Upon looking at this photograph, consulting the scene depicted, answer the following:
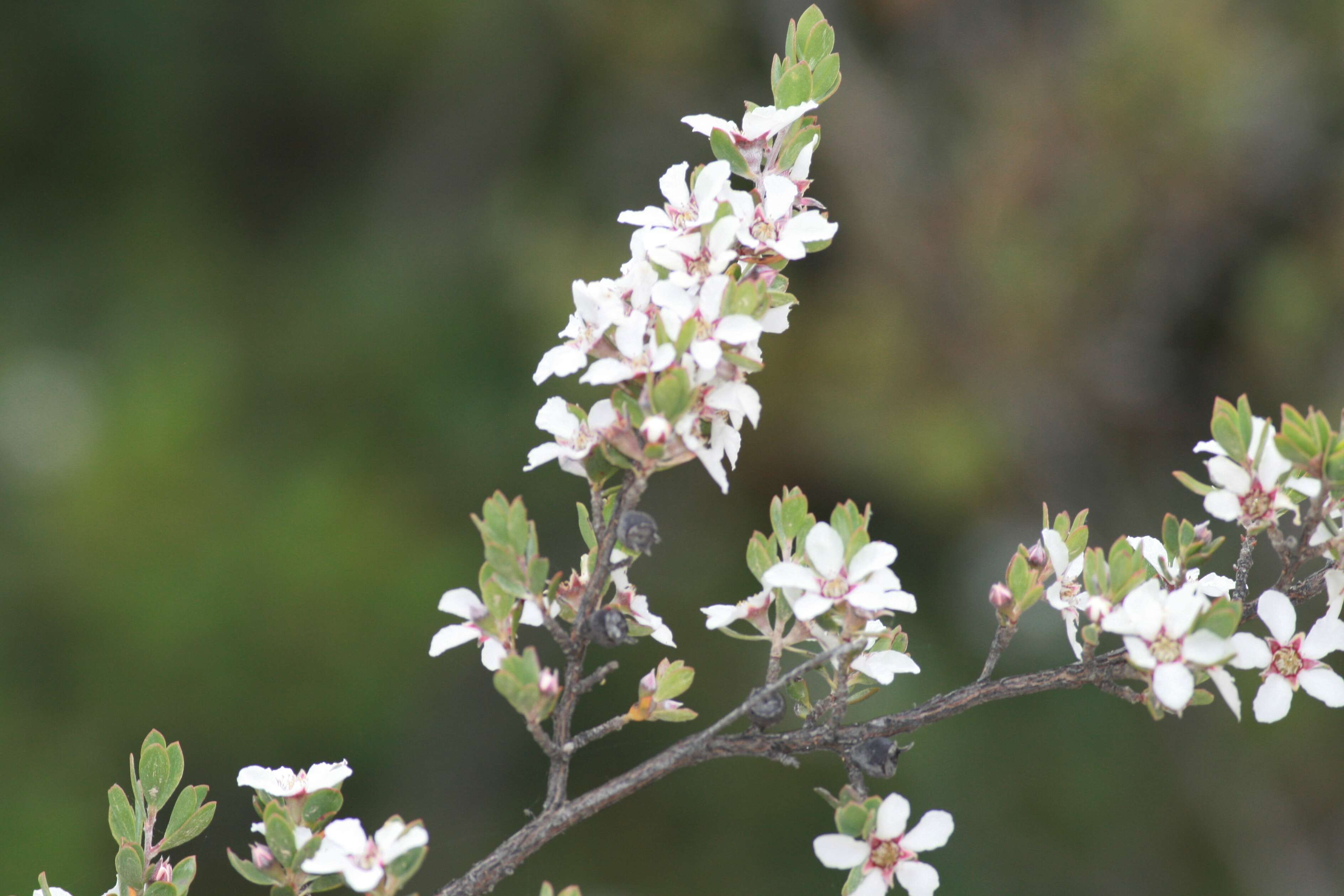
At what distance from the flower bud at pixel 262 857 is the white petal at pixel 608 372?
1.23 ft

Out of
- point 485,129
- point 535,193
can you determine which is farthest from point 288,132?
point 535,193

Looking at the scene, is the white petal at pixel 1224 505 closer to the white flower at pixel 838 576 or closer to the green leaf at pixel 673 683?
the white flower at pixel 838 576

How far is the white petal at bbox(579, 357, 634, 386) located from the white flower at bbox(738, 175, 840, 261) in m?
0.12

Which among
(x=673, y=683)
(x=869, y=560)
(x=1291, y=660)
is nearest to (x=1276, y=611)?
(x=1291, y=660)

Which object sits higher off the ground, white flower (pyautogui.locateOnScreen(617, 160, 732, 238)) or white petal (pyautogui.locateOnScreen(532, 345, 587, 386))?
white flower (pyautogui.locateOnScreen(617, 160, 732, 238))

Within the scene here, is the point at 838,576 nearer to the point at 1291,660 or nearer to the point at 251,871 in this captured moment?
the point at 1291,660

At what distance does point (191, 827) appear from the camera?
0.78 m

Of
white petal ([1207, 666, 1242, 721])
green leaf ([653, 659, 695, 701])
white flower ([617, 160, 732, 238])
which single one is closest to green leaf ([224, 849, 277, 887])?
green leaf ([653, 659, 695, 701])

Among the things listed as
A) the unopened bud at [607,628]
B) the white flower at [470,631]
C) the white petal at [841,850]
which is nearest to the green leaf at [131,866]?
the white flower at [470,631]

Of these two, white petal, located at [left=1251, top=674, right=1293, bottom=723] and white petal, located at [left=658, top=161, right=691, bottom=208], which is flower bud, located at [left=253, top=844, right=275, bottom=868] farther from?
white petal, located at [left=1251, top=674, right=1293, bottom=723]

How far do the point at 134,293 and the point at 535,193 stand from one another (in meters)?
1.24

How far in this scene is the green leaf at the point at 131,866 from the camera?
0.74m

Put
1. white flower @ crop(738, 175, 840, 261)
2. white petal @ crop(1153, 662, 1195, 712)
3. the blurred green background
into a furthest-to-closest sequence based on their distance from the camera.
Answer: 1. the blurred green background
2. white flower @ crop(738, 175, 840, 261)
3. white petal @ crop(1153, 662, 1195, 712)

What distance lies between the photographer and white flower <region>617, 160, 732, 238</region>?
724 mm
